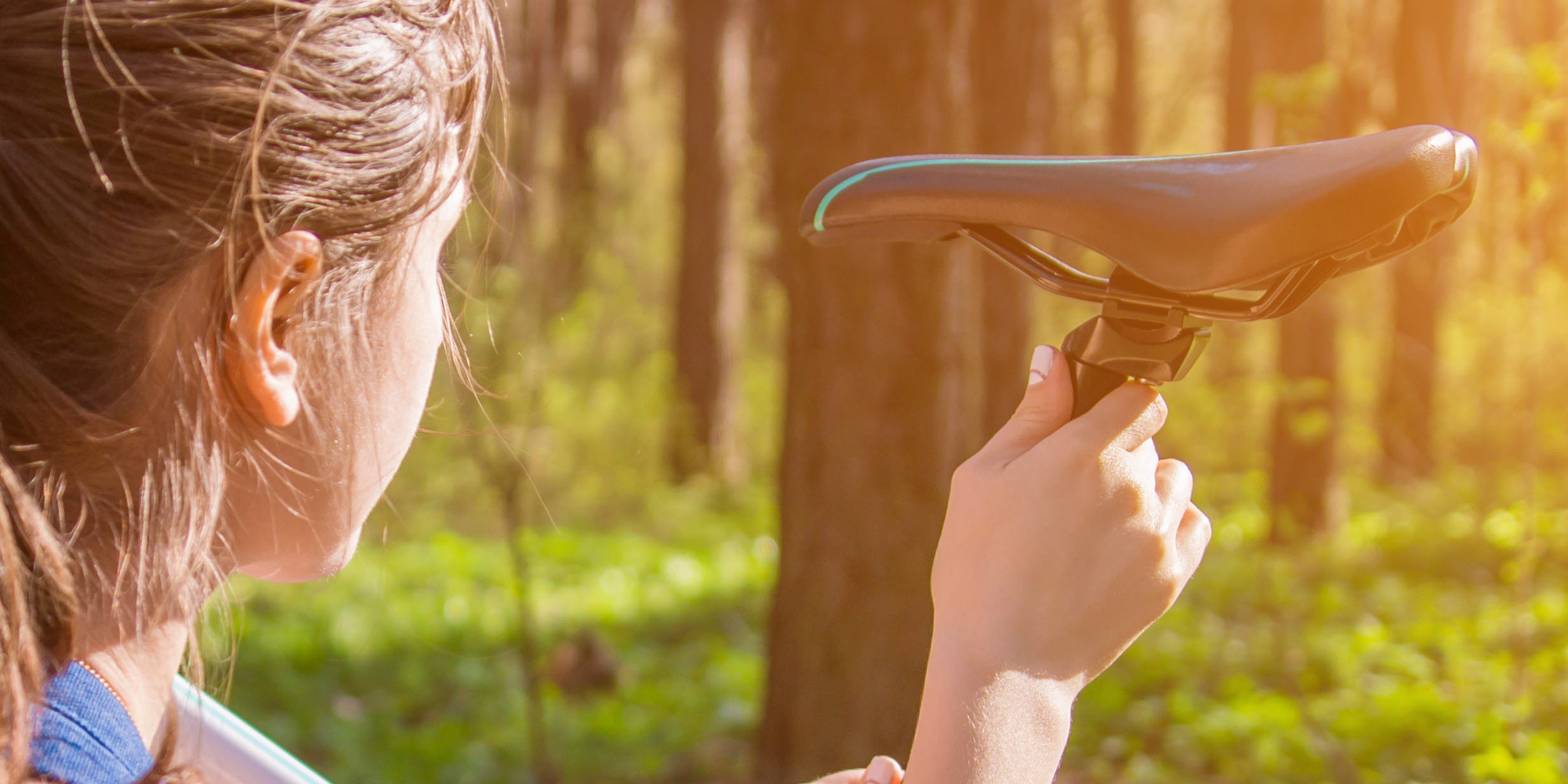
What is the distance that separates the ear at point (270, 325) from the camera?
95 cm

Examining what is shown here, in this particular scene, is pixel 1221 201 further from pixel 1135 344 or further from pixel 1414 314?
pixel 1414 314

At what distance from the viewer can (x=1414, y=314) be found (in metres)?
8.87

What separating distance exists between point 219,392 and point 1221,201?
2.52 ft

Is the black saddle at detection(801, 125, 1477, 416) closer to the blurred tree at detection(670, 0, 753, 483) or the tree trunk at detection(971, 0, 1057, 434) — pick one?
the tree trunk at detection(971, 0, 1057, 434)

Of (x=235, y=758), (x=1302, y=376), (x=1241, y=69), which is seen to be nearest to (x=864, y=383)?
(x=235, y=758)

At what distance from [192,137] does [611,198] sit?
8.84 meters

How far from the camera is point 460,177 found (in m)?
1.09

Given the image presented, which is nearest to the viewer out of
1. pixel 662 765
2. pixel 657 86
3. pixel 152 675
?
pixel 152 675

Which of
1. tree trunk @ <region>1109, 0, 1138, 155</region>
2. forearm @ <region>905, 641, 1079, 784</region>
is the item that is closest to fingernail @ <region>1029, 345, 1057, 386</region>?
forearm @ <region>905, 641, 1079, 784</region>

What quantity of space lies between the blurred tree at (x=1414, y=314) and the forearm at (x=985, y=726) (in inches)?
272

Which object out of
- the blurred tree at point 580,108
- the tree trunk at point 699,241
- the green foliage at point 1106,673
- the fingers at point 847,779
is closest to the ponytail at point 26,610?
the fingers at point 847,779

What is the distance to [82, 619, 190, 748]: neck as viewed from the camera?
3.27 feet

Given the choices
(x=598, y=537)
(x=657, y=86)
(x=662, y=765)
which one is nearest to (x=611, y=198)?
(x=598, y=537)

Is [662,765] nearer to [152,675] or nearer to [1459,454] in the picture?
[152,675]
